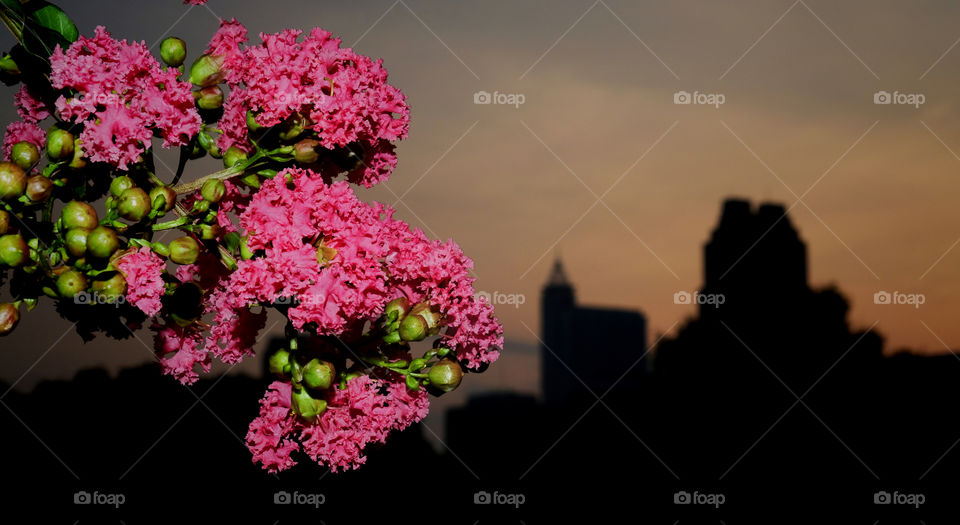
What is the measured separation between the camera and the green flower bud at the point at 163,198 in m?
1.66

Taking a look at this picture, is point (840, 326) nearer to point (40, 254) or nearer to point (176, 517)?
point (176, 517)

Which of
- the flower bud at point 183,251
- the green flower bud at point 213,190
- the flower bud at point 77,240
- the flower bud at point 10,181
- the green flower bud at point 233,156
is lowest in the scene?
the flower bud at point 77,240

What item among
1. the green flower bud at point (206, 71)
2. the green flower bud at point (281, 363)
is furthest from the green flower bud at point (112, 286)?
the green flower bud at point (206, 71)

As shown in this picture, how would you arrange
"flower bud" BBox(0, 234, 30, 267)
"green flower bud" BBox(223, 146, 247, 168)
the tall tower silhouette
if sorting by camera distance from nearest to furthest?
1. "flower bud" BBox(0, 234, 30, 267)
2. "green flower bud" BBox(223, 146, 247, 168)
3. the tall tower silhouette

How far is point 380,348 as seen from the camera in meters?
1.94

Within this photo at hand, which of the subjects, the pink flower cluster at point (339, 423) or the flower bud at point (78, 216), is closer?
the flower bud at point (78, 216)

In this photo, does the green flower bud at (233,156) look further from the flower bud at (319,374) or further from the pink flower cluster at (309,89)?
the flower bud at (319,374)

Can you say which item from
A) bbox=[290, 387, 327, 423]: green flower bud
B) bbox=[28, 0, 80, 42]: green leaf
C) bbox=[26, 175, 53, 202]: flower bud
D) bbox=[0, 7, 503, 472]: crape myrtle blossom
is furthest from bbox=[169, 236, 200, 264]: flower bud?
bbox=[28, 0, 80, 42]: green leaf

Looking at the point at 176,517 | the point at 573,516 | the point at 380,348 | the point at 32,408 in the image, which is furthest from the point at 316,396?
the point at 573,516

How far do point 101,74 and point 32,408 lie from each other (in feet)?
13.0

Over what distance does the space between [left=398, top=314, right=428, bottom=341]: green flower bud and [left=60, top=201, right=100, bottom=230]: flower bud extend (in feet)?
2.12

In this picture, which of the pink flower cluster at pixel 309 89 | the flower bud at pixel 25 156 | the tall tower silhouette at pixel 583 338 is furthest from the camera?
the tall tower silhouette at pixel 583 338

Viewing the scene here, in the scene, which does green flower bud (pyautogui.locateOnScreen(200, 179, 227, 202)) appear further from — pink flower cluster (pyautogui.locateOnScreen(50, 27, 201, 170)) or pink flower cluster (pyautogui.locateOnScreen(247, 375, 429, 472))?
pink flower cluster (pyautogui.locateOnScreen(247, 375, 429, 472))

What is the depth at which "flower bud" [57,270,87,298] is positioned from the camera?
1.59 m
